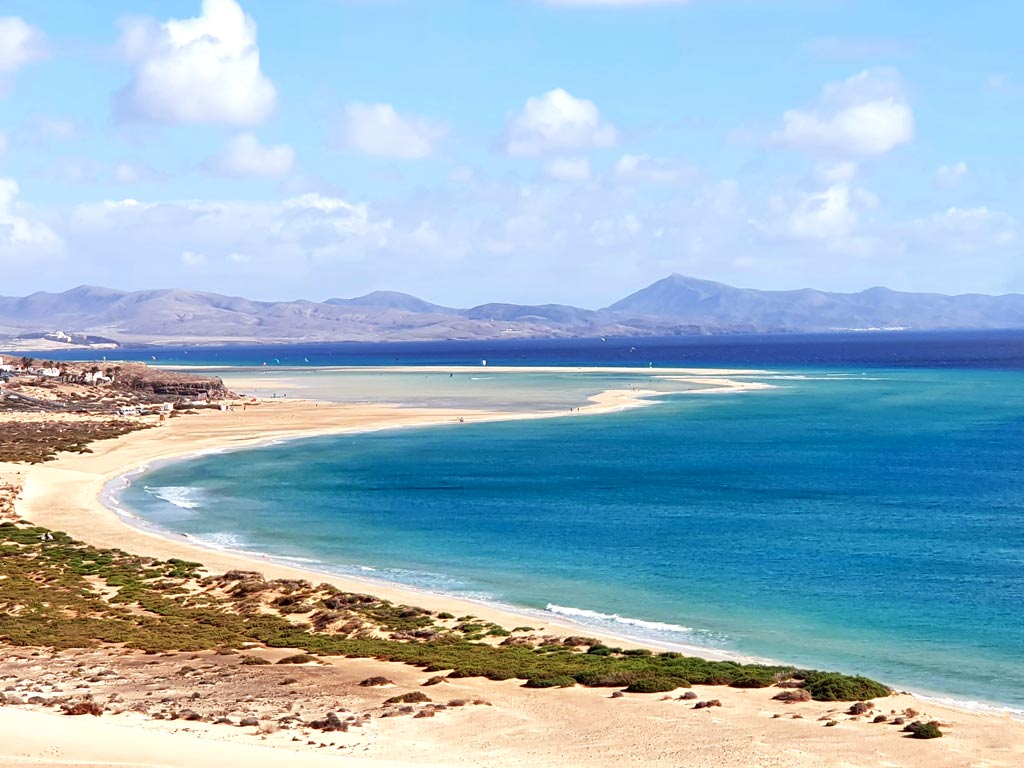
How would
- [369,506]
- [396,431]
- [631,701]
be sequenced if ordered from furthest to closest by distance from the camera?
[396,431] < [369,506] < [631,701]

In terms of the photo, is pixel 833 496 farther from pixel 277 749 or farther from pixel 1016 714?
pixel 277 749

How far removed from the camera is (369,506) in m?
56.1

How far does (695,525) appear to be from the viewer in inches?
1940

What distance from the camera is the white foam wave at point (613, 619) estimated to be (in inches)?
1300

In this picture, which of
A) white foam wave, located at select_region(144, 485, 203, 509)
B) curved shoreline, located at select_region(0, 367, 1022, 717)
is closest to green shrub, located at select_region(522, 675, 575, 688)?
curved shoreline, located at select_region(0, 367, 1022, 717)

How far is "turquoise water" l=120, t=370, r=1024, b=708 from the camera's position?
3278 centimetres

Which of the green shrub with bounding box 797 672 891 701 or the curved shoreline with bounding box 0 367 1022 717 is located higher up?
the green shrub with bounding box 797 672 891 701

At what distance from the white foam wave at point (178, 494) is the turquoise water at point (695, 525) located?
0.24m

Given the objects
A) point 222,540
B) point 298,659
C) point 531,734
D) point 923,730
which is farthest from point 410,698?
point 222,540

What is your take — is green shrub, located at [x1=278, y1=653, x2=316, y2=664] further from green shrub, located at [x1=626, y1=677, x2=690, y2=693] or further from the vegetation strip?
green shrub, located at [x1=626, y1=677, x2=690, y2=693]

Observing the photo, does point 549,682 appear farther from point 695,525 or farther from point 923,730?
point 695,525

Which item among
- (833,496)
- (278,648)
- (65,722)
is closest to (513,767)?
(65,722)

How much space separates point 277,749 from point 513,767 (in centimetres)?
447

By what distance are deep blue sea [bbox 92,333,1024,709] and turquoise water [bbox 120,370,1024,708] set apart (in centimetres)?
13
